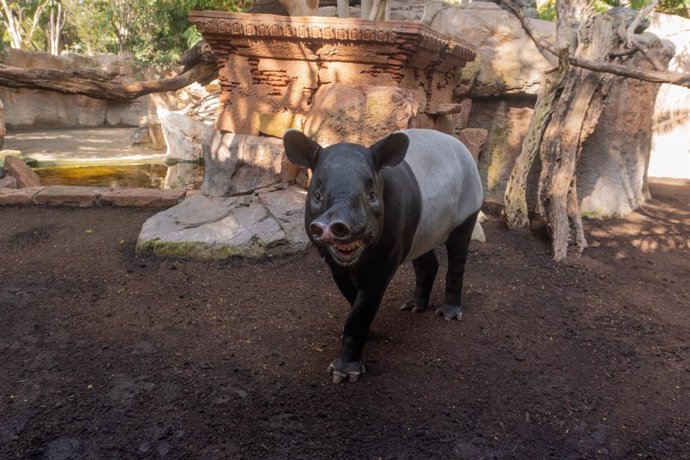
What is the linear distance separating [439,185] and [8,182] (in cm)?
647

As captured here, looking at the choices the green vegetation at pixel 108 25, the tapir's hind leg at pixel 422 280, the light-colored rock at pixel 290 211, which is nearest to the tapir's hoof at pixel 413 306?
the tapir's hind leg at pixel 422 280

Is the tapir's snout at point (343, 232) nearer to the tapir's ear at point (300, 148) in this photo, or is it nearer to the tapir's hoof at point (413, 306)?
the tapir's ear at point (300, 148)

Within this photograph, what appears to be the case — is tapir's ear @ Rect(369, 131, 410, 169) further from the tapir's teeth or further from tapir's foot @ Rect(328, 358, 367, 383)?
tapir's foot @ Rect(328, 358, 367, 383)

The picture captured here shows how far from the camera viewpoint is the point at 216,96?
14.8 m

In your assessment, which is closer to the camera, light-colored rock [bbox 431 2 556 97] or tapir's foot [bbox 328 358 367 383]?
tapir's foot [bbox 328 358 367 383]

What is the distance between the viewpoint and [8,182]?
6.86 m

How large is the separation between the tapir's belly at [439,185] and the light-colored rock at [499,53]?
12.8 ft

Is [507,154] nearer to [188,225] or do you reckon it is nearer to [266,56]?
[266,56]

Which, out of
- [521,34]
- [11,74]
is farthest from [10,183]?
[521,34]

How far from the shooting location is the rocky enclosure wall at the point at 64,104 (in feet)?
60.7

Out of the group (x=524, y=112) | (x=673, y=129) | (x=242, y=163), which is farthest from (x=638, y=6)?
(x=242, y=163)

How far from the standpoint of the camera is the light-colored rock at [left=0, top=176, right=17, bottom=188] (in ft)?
22.2

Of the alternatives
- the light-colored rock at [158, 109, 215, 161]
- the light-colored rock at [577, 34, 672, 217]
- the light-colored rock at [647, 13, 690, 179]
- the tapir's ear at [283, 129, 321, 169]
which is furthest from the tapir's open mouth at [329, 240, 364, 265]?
the light-colored rock at [158, 109, 215, 161]

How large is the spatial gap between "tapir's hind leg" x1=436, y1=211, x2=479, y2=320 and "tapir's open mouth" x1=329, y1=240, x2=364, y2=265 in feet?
4.33
